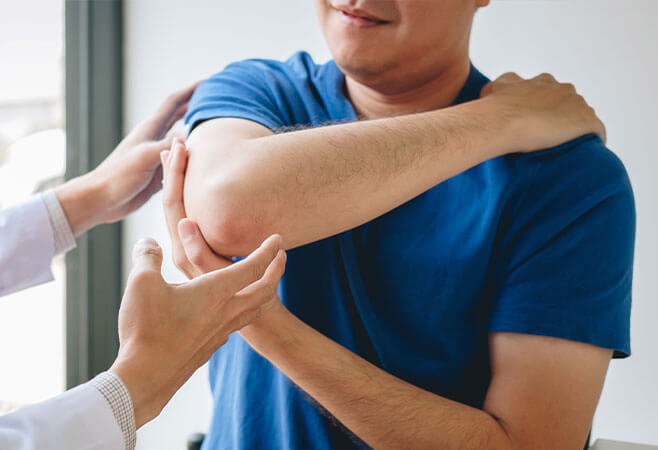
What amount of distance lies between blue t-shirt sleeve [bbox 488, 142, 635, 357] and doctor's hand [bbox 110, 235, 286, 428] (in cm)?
39

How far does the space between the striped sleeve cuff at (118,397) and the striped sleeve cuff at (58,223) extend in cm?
67

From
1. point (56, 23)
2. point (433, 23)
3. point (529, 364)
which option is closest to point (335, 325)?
point (529, 364)

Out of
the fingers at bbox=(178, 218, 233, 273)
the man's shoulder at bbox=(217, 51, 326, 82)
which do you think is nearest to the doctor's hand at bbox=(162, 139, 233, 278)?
the fingers at bbox=(178, 218, 233, 273)

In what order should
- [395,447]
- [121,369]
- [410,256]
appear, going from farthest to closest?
[410,256], [395,447], [121,369]

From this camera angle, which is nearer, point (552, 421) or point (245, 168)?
point (245, 168)

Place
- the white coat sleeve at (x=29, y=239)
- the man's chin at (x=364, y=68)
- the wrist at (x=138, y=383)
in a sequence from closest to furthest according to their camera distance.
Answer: the wrist at (x=138, y=383) → the man's chin at (x=364, y=68) → the white coat sleeve at (x=29, y=239)

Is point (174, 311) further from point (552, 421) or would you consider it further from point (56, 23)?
point (56, 23)

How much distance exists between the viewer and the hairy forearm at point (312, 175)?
69 centimetres

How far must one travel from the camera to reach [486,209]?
886 millimetres

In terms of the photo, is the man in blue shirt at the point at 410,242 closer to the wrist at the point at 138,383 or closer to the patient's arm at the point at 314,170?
the patient's arm at the point at 314,170

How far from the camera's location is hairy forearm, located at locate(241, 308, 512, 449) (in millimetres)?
752

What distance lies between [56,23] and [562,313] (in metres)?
1.74

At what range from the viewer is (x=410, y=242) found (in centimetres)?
92

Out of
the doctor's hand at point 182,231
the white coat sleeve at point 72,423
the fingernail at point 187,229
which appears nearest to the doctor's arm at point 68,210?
the doctor's hand at point 182,231
